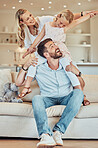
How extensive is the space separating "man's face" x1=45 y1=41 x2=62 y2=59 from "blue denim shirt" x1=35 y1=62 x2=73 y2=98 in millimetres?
127

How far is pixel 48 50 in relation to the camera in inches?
118

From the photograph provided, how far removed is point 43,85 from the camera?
2.93 m

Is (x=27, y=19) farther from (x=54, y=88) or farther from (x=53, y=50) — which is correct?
(x=54, y=88)

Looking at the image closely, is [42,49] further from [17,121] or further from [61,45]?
[17,121]

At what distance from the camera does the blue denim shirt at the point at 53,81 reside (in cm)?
287

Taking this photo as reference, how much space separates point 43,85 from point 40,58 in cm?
35

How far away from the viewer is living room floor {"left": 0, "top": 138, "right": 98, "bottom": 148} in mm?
2482

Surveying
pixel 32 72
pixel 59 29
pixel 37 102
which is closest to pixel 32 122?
pixel 37 102

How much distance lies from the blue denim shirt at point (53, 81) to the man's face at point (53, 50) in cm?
13

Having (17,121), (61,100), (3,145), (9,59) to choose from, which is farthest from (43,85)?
(9,59)

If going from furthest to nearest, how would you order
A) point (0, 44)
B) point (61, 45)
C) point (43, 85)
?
1. point (0, 44)
2. point (61, 45)
3. point (43, 85)

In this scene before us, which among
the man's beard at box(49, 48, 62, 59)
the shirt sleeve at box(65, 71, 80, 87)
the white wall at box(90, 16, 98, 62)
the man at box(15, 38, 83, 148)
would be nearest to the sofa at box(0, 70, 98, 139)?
the man at box(15, 38, 83, 148)

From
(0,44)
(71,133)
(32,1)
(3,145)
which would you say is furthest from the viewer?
(0,44)

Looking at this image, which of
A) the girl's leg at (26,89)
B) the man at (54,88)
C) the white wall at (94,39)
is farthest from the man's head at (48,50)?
the white wall at (94,39)
